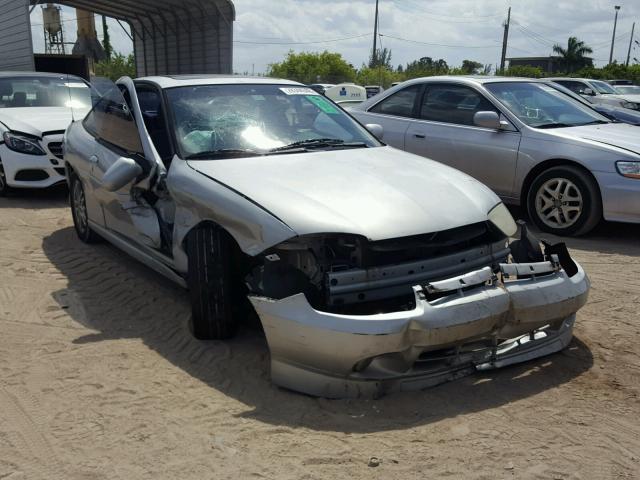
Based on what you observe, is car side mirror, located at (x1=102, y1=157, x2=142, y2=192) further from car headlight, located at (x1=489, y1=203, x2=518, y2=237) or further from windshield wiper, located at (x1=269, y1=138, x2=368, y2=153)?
car headlight, located at (x1=489, y1=203, x2=518, y2=237)

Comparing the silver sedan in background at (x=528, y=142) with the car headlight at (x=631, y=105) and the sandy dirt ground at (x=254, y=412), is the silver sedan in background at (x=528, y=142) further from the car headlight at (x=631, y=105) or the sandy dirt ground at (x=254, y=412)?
the car headlight at (x=631, y=105)

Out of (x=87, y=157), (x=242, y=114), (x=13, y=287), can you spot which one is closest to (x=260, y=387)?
(x=242, y=114)

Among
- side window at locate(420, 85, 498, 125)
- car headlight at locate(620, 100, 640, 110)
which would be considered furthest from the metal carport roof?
car headlight at locate(620, 100, 640, 110)

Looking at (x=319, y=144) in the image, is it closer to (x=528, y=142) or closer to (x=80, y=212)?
(x=80, y=212)

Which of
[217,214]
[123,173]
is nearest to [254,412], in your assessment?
[217,214]

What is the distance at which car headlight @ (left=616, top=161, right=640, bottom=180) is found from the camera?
5695 millimetres

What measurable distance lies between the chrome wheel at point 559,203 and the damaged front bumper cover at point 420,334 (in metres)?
2.94

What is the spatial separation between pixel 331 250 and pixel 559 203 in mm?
3731

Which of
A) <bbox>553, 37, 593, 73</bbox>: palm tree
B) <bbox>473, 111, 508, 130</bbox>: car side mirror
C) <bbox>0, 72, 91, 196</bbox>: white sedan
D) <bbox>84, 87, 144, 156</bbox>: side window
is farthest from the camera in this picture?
<bbox>553, 37, 593, 73</bbox>: palm tree

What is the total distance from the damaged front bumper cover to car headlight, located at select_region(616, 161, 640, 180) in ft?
9.46

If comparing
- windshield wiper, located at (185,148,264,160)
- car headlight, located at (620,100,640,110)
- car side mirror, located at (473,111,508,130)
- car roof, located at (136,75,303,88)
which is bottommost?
car headlight, located at (620,100,640,110)

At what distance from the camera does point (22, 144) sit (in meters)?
7.60

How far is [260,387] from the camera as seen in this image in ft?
10.6

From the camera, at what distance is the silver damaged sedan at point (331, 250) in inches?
117
